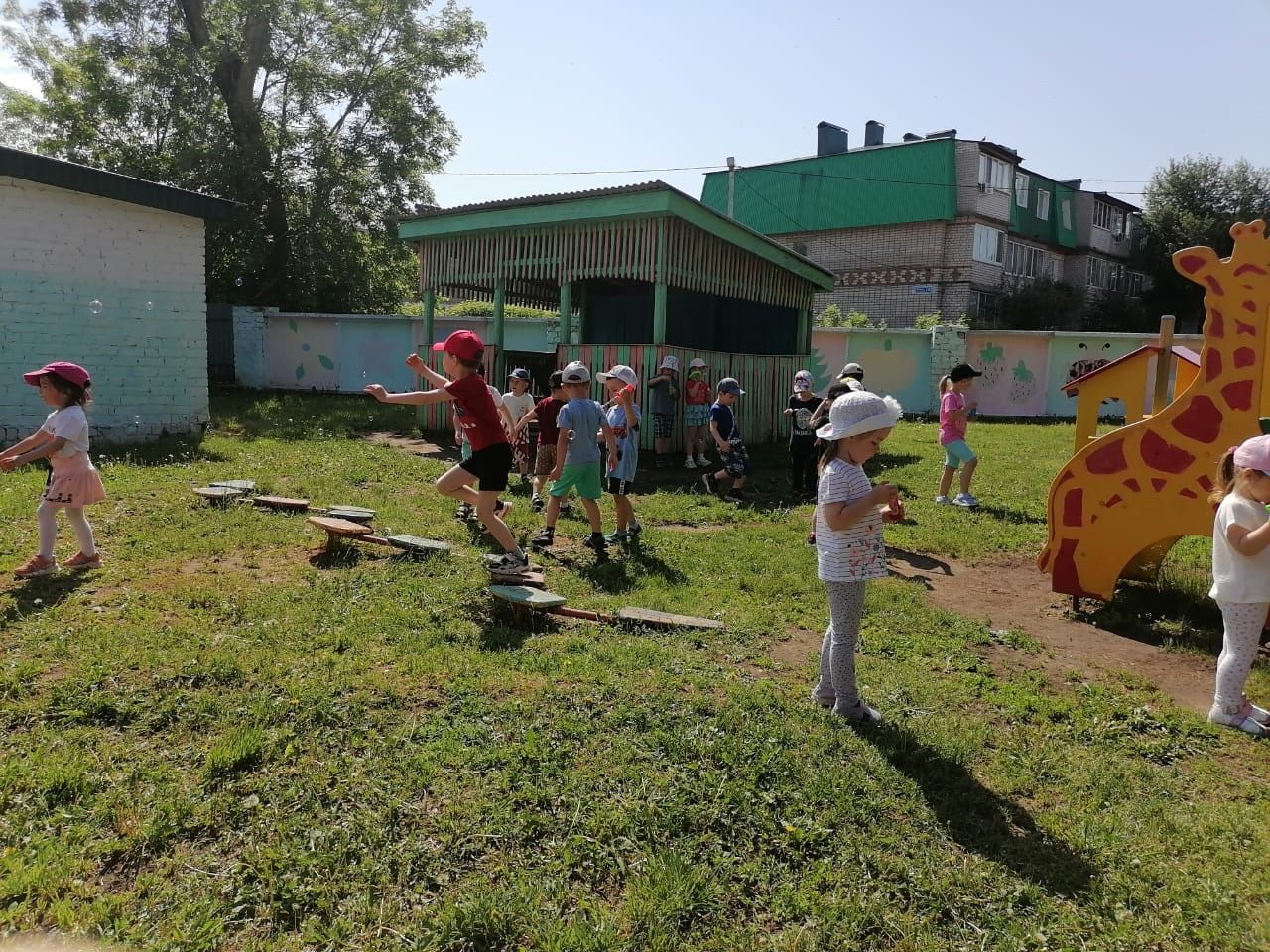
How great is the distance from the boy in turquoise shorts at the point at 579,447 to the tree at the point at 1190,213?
38602 mm

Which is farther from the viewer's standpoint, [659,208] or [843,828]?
[659,208]

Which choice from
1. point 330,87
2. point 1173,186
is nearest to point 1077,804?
point 330,87

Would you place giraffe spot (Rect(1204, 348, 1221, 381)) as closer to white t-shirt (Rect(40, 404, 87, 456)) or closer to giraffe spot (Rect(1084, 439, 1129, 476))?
giraffe spot (Rect(1084, 439, 1129, 476))

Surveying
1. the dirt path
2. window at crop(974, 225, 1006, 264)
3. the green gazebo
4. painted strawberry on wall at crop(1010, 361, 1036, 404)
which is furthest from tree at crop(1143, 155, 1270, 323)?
the dirt path

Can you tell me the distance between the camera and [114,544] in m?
6.57

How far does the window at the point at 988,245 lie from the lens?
105 ft

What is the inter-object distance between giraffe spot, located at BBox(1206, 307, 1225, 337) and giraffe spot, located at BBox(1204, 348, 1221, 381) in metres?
0.11

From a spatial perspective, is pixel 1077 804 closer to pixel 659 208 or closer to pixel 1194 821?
pixel 1194 821

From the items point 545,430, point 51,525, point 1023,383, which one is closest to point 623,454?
point 545,430

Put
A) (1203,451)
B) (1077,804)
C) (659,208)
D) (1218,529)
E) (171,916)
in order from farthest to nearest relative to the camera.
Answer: (659,208)
(1203,451)
(1218,529)
(1077,804)
(171,916)

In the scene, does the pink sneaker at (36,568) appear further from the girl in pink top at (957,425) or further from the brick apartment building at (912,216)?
the brick apartment building at (912,216)

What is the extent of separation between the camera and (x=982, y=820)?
3291mm

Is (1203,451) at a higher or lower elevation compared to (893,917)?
higher

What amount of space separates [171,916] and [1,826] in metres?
0.90
